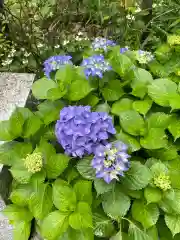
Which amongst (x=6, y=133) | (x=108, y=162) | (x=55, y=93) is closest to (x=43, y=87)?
(x=55, y=93)

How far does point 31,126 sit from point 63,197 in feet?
0.87

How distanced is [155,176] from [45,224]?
1.14 feet

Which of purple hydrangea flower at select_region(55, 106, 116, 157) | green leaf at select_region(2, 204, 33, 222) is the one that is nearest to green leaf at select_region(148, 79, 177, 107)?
purple hydrangea flower at select_region(55, 106, 116, 157)

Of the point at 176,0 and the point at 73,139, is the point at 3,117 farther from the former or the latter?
the point at 176,0

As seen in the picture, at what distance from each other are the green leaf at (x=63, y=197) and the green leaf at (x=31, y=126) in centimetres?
19

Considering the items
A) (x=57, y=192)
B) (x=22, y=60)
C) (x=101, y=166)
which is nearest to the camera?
(x=101, y=166)

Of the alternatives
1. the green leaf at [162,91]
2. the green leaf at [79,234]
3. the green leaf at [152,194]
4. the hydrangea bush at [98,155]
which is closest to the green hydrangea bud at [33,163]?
the hydrangea bush at [98,155]

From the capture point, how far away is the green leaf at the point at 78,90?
120 centimetres

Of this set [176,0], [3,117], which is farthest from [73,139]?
[176,0]

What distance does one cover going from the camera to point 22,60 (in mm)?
1835

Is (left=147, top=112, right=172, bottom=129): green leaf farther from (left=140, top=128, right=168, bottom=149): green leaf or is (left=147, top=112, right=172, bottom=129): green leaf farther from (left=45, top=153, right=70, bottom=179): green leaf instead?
(left=45, top=153, right=70, bottom=179): green leaf

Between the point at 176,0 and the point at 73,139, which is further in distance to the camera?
the point at 176,0

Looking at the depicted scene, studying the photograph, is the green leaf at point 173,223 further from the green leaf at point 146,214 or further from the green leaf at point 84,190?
the green leaf at point 84,190

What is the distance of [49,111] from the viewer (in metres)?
1.25
